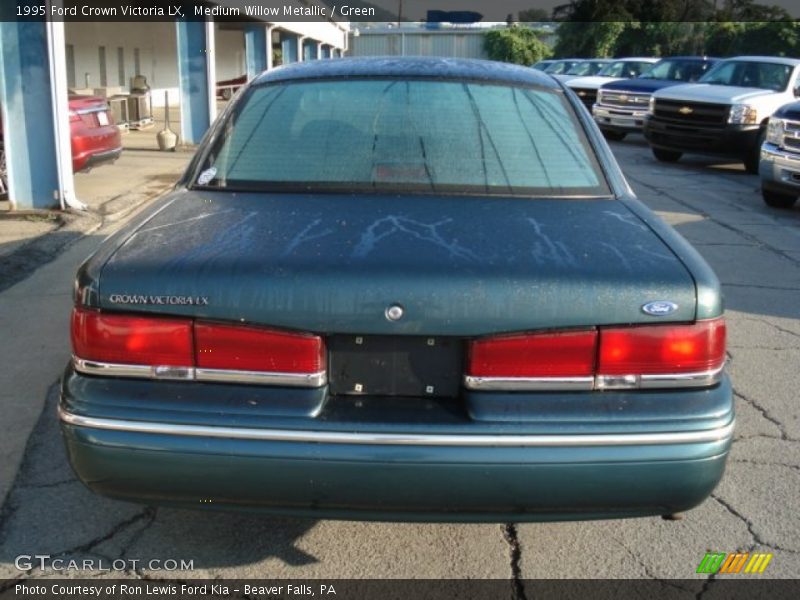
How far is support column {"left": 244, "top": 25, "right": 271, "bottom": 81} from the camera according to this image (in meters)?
23.6

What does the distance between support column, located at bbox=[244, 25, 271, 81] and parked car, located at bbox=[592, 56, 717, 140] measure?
9567mm

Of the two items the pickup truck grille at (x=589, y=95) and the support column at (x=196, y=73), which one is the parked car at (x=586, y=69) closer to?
the pickup truck grille at (x=589, y=95)

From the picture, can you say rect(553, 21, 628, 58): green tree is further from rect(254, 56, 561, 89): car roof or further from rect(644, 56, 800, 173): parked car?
rect(254, 56, 561, 89): car roof

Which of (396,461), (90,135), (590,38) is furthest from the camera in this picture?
(590,38)

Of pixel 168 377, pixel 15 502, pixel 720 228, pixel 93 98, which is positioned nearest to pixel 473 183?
pixel 168 377

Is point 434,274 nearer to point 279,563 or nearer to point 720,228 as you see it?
point 279,563

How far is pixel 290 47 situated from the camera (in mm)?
→ 30375

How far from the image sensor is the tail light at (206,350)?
241 cm

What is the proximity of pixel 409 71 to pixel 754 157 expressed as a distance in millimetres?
12036

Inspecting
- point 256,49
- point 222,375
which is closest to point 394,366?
point 222,375

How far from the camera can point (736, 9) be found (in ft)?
163

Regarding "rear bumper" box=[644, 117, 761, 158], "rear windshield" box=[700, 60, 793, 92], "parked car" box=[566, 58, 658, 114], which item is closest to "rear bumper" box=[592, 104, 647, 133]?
"rear windshield" box=[700, 60, 793, 92]

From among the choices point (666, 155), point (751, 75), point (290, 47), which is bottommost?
point (666, 155)

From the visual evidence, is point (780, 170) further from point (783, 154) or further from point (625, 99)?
point (625, 99)
